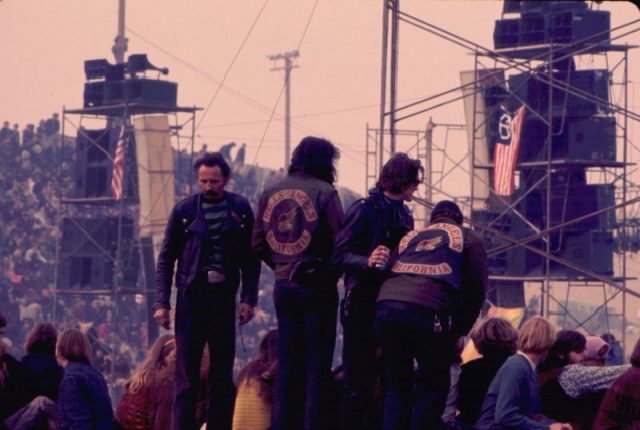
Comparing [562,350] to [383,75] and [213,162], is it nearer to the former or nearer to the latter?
[213,162]

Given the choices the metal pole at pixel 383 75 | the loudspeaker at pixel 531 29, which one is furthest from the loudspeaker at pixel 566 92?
the metal pole at pixel 383 75

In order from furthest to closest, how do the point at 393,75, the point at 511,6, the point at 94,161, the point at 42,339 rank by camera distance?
the point at 94,161 < the point at 511,6 < the point at 393,75 < the point at 42,339

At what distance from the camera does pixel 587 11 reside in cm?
2989

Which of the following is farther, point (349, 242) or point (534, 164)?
point (534, 164)

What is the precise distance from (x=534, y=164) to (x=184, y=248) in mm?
22262

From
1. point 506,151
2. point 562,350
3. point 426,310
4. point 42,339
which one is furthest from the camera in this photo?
point 506,151

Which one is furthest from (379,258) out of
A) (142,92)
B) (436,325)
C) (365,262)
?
(142,92)

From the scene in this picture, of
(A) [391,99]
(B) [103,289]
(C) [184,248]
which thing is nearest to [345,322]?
(C) [184,248]

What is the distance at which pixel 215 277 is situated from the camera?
852cm

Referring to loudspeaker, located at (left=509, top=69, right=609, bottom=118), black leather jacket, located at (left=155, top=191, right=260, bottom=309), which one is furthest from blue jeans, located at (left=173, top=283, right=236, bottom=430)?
loudspeaker, located at (left=509, top=69, right=609, bottom=118)

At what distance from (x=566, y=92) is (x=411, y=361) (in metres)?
22.4

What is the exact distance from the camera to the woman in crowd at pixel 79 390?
29.9ft

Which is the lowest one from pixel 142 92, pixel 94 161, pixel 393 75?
pixel 393 75

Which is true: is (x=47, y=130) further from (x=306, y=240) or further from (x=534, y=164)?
(x=306, y=240)
